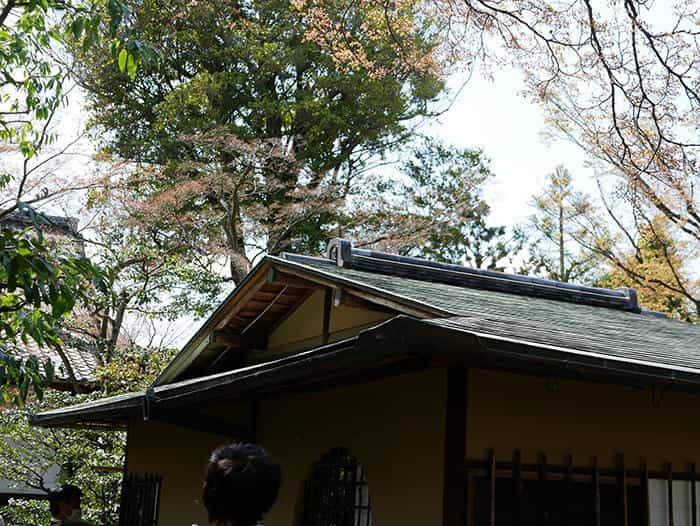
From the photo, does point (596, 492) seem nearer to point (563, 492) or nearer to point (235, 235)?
point (563, 492)

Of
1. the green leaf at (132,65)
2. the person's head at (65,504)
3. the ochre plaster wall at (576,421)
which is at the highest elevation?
the green leaf at (132,65)

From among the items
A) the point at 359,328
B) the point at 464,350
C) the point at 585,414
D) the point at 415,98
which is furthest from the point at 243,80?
the point at 464,350

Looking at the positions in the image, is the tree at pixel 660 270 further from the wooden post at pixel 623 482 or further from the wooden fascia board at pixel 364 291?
the wooden post at pixel 623 482

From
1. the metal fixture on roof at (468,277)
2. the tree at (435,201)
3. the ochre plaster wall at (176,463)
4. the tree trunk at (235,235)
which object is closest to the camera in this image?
the metal fixture on roof at (468,277)

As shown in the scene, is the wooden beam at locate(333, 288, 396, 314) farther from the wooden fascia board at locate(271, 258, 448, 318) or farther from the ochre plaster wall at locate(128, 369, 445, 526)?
the ochre plaster wall at locate(128, 369, 445, 526)

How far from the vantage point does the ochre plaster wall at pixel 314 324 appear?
27.0 ft

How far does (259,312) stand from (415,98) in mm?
15455

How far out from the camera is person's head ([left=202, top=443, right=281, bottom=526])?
293 centimetres

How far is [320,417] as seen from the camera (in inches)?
313

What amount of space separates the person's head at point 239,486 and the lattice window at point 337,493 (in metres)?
4.27

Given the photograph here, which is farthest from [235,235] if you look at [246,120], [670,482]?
[670,482]

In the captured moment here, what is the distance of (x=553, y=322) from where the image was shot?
6.99 m

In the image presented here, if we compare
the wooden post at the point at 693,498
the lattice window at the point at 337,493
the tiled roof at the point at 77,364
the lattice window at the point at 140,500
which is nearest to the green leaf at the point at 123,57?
the lattice window at the point at 337,493

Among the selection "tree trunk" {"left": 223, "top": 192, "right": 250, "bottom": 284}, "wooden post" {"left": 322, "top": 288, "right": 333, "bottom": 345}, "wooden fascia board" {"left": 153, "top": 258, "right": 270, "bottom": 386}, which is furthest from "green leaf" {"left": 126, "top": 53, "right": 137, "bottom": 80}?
"tree trunk" {"left": 223, "top": 192, "right": 250, "bottom": 284}
